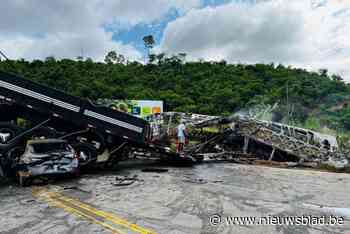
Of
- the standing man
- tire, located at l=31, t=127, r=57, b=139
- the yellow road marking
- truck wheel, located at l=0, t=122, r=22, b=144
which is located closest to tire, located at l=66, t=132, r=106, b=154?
tire, located at l=31, t=127, r=57, b=139

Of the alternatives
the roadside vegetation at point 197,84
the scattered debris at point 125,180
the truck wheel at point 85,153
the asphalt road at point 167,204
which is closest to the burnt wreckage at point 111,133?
the truck wheel at point 85,153

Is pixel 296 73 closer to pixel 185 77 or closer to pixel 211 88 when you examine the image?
pixel 211 88

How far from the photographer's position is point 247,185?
7125 millimetres

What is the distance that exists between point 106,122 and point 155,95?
36019mm

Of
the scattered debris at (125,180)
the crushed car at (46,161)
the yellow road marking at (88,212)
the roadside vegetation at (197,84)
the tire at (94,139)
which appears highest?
the roadside vegetation at (197,84)

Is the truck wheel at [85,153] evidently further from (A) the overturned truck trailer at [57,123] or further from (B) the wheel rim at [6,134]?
(B) the wheel rim at [6,134]

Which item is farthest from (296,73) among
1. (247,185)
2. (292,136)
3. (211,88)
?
(247,185)

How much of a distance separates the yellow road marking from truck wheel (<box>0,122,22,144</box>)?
2.34 m

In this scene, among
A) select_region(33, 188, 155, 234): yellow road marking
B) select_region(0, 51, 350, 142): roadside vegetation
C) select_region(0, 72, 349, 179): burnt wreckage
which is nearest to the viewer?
select_region(33, 188, 155, 234): yellow road marking

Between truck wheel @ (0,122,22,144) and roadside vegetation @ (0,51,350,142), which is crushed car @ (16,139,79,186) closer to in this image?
Result: truck wheel @ (0,122,22,144)

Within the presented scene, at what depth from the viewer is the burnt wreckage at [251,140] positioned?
38.9 feet

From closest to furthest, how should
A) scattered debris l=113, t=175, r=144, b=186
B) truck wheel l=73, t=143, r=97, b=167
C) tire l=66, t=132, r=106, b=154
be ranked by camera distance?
scattered debris l=113, t=175, r=144, b=186 < truck wheel l=73, t=143, r=97, b=167 < tire l=66, t=132, r=106, b=154

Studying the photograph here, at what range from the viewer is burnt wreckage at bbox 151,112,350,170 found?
38.9 feet

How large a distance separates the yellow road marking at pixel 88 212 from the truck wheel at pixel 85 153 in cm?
217
